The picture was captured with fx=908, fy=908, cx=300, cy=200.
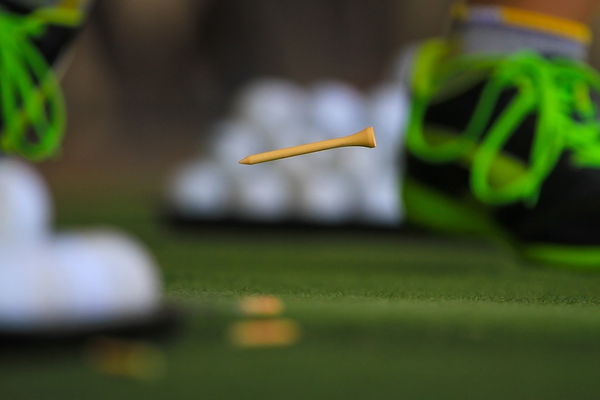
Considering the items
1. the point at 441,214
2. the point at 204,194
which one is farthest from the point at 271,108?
the point at 441,214

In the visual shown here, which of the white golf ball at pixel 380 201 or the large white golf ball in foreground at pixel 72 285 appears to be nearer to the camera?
the large white golf ball in foreground at pixel 72 285

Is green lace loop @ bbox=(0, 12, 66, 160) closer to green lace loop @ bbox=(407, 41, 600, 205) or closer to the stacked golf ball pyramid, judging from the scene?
green lace loop @ bbox=(407, 41, 600, 205)

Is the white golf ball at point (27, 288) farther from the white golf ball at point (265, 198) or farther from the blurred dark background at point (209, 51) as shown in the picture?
the blurred dark background at point (209, 51)

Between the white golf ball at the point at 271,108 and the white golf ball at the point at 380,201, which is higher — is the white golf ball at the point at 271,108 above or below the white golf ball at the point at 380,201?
above

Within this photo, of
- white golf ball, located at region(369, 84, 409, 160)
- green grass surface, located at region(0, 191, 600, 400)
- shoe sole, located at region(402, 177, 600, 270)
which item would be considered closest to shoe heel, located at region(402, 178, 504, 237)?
shoe sole, located at region(402, 177, 600, 270)

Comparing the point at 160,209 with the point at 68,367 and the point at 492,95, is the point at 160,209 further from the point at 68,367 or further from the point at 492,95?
the point at 68,367

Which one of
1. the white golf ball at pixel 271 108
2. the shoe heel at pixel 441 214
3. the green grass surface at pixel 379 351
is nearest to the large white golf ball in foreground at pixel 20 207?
the green grass surface at pixel 379 351

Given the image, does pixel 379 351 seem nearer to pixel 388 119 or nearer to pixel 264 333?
pixel 264 333

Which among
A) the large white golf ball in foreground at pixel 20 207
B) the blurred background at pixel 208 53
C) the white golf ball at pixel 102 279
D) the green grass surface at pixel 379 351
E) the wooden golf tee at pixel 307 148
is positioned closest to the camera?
the wooden golf tee at pixel 307 148
